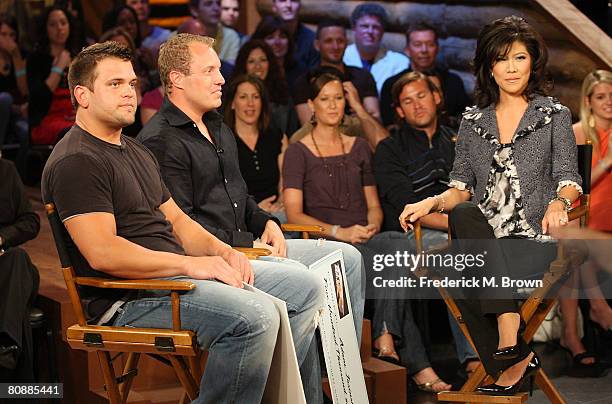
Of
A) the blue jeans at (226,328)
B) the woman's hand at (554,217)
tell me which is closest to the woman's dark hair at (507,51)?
the woman's hand at (554,217)

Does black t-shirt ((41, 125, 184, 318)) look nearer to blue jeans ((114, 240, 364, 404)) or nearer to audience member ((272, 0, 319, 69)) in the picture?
blue jeans ((114, 240, 364, 404))

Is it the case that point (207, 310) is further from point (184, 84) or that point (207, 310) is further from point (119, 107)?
point (184, 84)

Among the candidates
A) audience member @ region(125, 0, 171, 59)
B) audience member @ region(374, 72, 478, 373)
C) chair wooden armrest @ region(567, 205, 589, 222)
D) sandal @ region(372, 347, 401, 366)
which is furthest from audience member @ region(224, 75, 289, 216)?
audience member @ region(125, 0, 171, 59)

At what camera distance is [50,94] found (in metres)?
6.84

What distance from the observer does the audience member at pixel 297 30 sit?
22.4ft

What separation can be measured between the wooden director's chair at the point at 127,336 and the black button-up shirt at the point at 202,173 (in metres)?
0.62

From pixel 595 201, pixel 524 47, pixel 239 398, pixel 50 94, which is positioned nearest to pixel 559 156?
pixel 524 47

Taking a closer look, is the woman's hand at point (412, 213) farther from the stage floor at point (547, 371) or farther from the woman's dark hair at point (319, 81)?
the woman's dark hair at point (319, 81)

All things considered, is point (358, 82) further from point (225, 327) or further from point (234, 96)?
point (225, 327)

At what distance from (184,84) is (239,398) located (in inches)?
48.5

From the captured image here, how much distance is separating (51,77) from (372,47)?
2.01 metres

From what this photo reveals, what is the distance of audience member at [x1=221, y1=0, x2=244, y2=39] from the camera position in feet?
22.9

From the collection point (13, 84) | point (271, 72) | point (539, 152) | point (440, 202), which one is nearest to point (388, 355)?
point (440, 202)

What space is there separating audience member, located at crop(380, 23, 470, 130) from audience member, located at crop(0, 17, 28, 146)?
2429 mm
